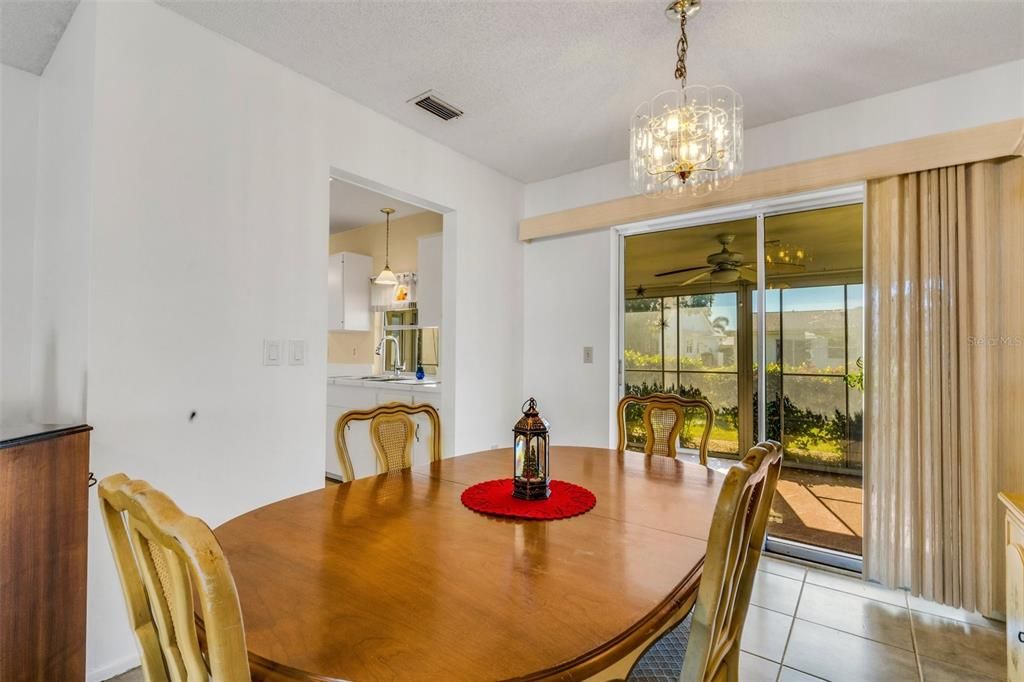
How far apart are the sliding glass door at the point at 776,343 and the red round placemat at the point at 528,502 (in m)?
1.96

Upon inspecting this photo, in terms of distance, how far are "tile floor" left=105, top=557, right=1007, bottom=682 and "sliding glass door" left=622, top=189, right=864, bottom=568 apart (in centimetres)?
38

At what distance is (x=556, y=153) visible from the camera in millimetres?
3324

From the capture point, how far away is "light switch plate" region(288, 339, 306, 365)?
2.33m

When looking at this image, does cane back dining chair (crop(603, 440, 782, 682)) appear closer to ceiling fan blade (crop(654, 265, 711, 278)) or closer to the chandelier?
the chandelier

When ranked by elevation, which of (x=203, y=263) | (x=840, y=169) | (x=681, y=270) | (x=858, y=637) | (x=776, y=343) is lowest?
(x=858, y=637)

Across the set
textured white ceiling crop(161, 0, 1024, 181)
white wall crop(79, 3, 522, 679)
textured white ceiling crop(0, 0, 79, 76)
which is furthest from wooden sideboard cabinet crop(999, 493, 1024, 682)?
textured white ceiling crop(0, 0, 79, 76)

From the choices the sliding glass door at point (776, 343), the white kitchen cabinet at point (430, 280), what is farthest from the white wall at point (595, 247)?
the white kitchen cabinet at point (430, 280)

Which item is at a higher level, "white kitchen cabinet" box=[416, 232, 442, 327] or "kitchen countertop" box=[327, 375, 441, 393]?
"white kitchen cabinet" box=[416, 232, 442, 327]

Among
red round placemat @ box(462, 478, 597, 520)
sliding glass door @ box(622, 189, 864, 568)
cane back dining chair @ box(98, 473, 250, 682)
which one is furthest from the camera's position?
sliding glass door @ box(622, 189, 864, 568)

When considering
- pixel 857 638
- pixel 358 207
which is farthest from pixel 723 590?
pixel 358 207

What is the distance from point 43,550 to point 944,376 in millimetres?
3649

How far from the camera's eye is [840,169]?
8.39 feet

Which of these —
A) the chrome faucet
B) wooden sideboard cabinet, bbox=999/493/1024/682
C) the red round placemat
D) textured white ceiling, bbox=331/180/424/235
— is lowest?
wooden sideboard cabinet, bbox=999/493/1024/682

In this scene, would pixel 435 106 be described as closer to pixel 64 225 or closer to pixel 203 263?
pixel 203 263
